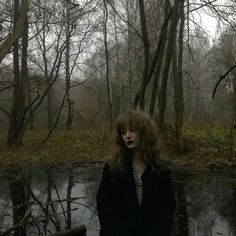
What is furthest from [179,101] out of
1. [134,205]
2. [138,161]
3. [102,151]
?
[134,205]

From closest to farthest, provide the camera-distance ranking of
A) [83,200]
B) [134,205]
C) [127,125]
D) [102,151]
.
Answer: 1. [134,205]
2. [127,125]
3. [83,200]
4. [102,151]

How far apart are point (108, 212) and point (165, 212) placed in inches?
18.7

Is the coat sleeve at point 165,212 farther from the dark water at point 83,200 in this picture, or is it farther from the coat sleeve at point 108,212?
the dark water at point 83,200

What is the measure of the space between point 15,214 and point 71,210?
44.7 inches

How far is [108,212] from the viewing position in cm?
356

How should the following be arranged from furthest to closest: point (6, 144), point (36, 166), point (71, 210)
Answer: point (6, 144)
point (36, 166)
point (71, 210)

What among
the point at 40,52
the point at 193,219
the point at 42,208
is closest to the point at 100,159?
the point at 42,208

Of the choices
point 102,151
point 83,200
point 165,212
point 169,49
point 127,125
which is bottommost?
point 83,200

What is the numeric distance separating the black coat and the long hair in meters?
0.07

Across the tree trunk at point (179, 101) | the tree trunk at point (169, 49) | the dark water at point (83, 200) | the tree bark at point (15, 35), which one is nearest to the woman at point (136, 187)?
the tree bark at point (15, 35)

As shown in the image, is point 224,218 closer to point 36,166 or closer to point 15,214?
point 15,214

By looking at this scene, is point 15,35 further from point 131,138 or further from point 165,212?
point 165,212

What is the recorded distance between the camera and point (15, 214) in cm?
873

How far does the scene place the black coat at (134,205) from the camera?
3529 mm
